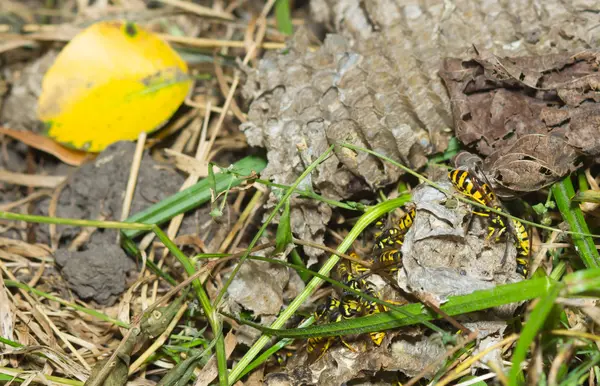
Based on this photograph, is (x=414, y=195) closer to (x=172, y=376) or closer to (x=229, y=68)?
(x=172, y=376)

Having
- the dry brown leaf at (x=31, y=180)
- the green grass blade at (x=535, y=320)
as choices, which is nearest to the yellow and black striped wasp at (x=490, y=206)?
the green grass blade at (x=535, y=320)

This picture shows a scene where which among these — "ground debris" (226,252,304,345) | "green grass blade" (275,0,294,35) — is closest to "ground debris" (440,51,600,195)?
"ground debris" (226,252,304,345)

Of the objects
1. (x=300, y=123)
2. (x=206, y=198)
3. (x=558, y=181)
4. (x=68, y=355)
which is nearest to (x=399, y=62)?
(x=300, y=123)

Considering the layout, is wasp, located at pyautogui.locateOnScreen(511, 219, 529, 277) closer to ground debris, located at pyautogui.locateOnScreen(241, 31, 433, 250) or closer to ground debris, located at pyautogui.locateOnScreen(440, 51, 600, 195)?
ground debris, located at pyautogui.locateOnScreen(440, 51, 600, 195)

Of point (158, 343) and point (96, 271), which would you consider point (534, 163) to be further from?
point (96, 271)

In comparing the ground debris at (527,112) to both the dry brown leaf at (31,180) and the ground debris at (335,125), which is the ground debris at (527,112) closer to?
the ground debris at (335,125)

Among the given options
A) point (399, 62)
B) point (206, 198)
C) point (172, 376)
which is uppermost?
point (399, 62)
